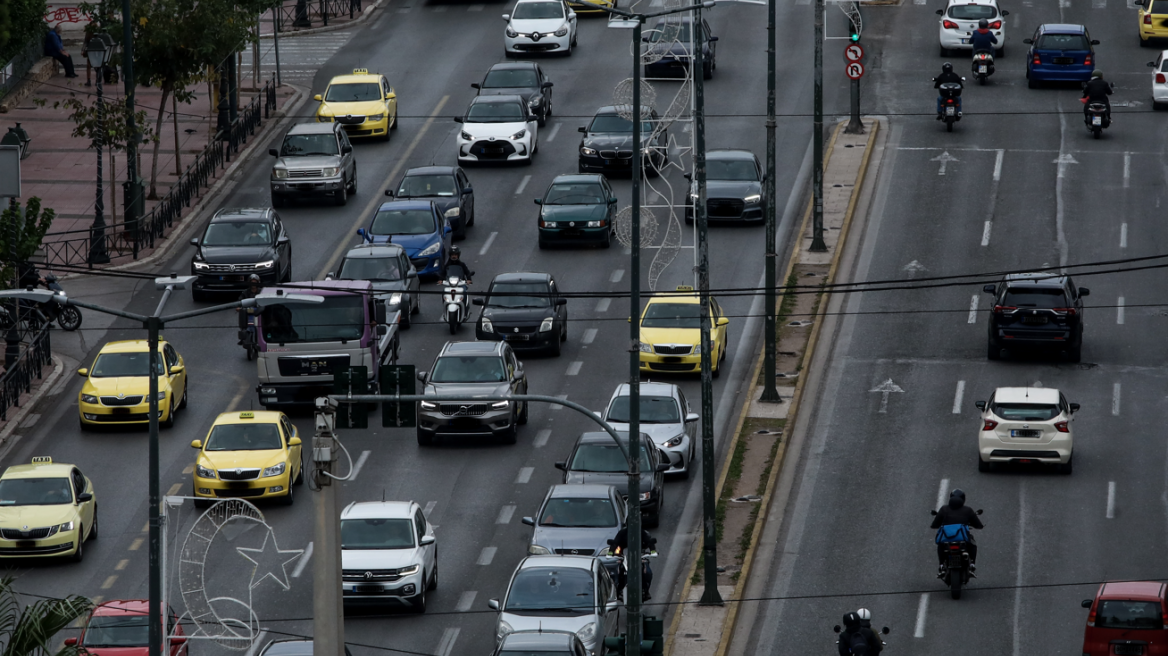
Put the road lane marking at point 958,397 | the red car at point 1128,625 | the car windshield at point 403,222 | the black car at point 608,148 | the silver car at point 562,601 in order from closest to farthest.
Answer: the red car at point 1128,625 < the silver car at point 562,601 < the road lane marking at point 958,397 < the car windshield at point 403,222 < the black car at point 608,148

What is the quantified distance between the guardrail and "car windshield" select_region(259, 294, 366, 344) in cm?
811

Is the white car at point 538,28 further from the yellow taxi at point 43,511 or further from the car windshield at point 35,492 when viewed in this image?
the car windshield at point 35,492

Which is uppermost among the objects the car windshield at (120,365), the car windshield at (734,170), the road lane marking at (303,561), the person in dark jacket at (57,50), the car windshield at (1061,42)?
the car windshield at (1061,42)

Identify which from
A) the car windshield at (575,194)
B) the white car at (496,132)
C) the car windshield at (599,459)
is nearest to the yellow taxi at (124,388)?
the car windshield at (599,459)

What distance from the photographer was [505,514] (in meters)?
35.3

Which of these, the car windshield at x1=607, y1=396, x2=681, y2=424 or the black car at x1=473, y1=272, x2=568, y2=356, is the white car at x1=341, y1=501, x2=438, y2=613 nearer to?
the car windshield at x1=607, y1=396, x2=681, y2=424

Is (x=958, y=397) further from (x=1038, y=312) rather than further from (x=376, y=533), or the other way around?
(x=376, y=533)

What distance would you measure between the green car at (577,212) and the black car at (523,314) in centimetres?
546

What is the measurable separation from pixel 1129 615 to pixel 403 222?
74.5 feet

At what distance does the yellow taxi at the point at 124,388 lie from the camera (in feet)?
126

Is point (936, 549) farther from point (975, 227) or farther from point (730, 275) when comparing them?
point (975, 227)

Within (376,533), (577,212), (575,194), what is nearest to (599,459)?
(376,533)

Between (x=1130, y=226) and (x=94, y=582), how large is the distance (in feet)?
91.7

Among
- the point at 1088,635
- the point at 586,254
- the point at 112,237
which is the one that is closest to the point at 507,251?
the point at 586,254
